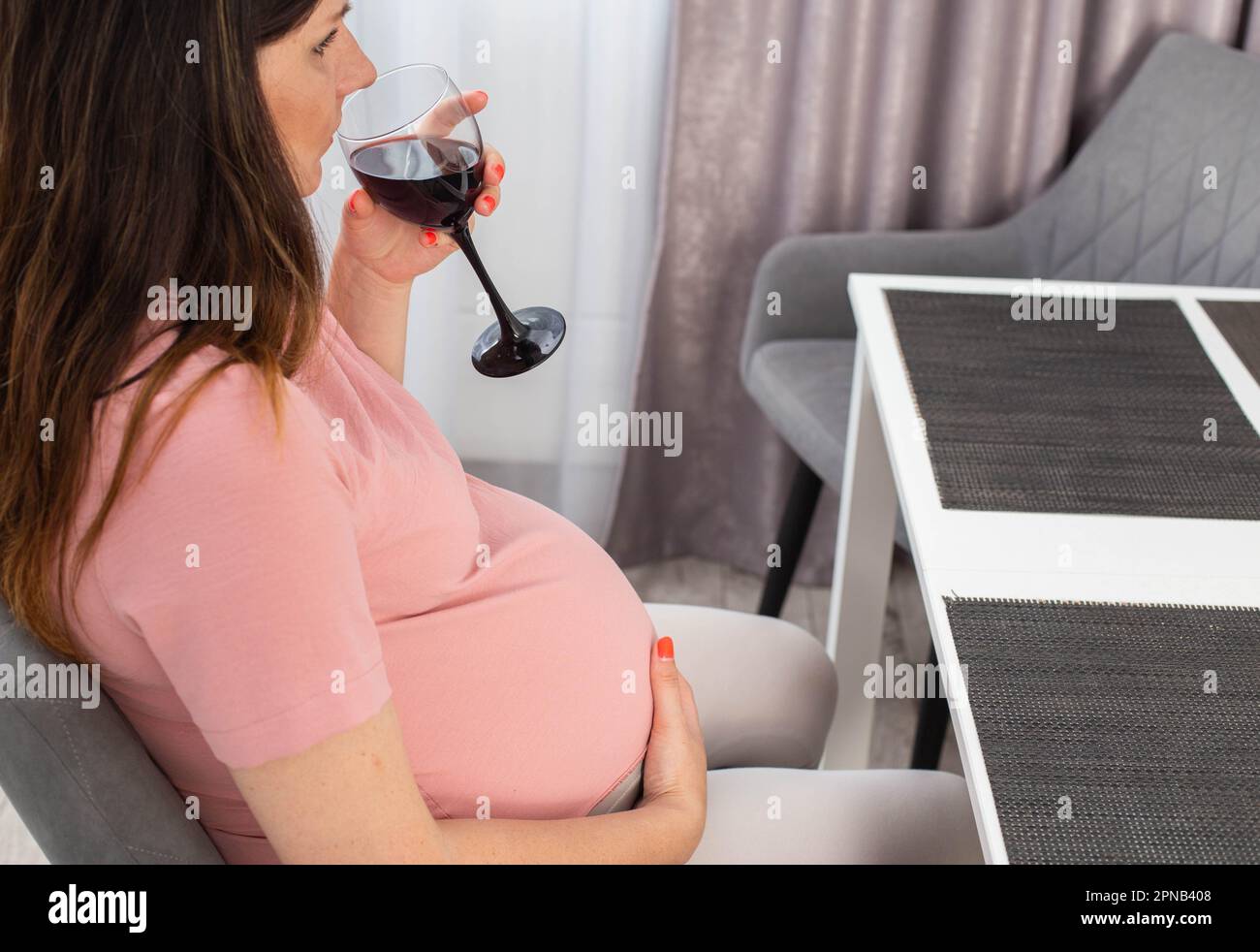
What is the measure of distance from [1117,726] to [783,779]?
0.31 m

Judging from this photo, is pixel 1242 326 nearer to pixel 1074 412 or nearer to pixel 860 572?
pixel 1074 412

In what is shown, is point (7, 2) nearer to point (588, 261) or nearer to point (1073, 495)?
point (1073, 495)

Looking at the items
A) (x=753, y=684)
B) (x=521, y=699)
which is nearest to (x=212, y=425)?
(x=521, y=699)

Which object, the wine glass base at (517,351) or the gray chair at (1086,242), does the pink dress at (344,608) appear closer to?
the wine glass base at (517,351)

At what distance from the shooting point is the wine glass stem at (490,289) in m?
1.08

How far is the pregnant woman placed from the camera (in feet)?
2.02

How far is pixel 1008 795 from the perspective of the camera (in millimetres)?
692

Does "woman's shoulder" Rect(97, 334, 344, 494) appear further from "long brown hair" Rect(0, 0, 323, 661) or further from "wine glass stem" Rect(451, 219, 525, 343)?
"wine glass stem" Rect(451, 219, 525, 343)

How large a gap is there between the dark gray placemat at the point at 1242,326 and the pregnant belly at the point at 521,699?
0.72 metres

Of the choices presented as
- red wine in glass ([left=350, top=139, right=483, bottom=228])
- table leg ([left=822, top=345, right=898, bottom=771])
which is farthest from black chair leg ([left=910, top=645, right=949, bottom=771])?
red wine in glass ([left=350, top=139, right=483, bottom=228])

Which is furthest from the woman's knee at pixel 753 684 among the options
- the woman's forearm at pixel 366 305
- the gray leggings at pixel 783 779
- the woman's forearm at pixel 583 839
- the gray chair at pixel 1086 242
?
the gray chair at pixel 1086 242

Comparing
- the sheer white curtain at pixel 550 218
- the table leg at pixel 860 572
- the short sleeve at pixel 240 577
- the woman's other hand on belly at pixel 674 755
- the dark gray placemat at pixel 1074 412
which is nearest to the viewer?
the short sleeve at pixel 240 577

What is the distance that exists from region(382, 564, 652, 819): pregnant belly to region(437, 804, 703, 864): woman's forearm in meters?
0.03

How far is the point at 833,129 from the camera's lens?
186 centimetres
